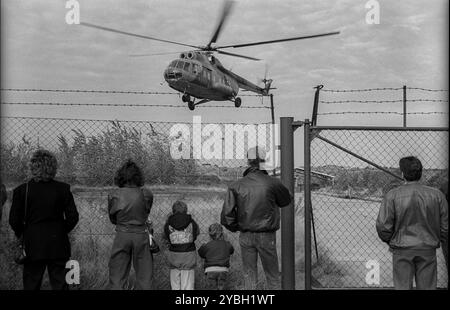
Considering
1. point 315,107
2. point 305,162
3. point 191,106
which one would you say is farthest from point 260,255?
point 191,106

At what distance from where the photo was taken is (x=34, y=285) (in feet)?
16.8

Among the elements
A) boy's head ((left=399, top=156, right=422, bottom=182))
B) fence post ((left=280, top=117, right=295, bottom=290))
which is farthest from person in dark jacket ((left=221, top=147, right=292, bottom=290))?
boy's head ((left=399, top=156, right=422, bottom=182))

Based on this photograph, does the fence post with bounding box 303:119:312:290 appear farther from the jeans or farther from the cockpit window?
the cockpit window

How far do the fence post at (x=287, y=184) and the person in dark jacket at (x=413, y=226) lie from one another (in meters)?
1.23

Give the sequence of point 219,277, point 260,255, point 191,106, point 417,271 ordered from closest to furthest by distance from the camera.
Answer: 1. point 417,271
2. point 260,255
3. point 219,277
4. point 191,106

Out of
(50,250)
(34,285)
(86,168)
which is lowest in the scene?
(34,285)

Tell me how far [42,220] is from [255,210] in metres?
2.05

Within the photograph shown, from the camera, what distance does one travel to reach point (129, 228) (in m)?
5.36

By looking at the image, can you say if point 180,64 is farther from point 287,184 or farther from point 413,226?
point 413,226

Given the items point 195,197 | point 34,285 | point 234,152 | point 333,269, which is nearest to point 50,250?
point 34,285

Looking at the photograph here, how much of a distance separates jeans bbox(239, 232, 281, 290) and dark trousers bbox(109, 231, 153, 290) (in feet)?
3.26

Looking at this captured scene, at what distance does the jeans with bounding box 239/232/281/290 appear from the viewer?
5.60 meters

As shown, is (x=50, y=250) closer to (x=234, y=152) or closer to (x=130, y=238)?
(x=130, y=238)
